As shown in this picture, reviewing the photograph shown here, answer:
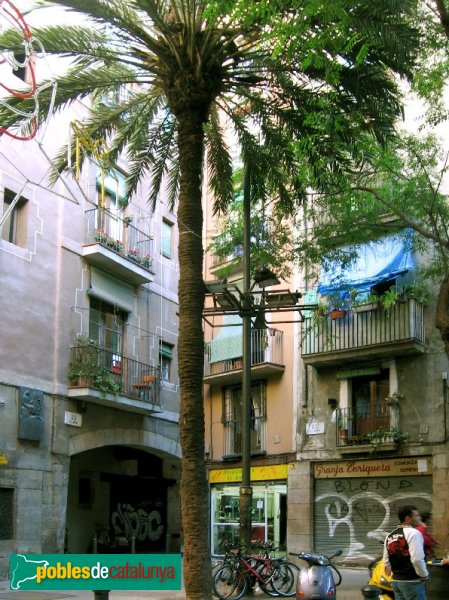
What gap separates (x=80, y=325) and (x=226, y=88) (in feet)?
37.4

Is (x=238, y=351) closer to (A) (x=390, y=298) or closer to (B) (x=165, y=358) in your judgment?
(B) (x=165, y=358)

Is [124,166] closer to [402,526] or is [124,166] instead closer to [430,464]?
[430,464]

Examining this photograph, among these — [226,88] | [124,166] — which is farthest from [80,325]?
[226,88]

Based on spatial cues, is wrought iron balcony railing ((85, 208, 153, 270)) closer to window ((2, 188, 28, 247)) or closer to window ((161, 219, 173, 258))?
window ((161, 219, 173, 258))

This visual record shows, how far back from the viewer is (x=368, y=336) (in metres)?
21.7

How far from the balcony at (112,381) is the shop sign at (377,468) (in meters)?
5.50

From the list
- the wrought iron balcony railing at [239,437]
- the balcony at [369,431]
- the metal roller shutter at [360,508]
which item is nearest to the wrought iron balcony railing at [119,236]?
the wrought iron balcony railing at [239,437]

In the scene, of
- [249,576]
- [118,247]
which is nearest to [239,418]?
[118,247]

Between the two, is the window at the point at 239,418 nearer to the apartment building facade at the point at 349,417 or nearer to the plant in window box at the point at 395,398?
the apartment building facade at the point at 349,417

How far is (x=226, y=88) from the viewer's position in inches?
523

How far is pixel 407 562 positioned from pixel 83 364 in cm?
1510

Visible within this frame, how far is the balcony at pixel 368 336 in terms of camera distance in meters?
20.9

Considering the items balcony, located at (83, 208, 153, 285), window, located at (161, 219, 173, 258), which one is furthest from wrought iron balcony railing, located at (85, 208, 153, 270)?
window, located at (161, 219, 173, 258)

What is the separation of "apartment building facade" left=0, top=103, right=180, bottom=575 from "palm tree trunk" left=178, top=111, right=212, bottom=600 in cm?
563
